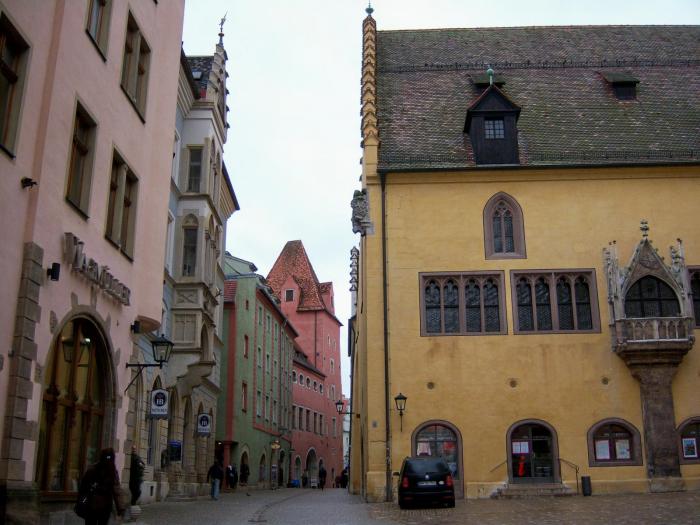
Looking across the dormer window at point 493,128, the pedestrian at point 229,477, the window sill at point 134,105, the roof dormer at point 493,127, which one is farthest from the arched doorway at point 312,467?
the window sill at point 134,105

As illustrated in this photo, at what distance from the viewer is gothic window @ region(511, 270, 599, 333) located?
2550 cm

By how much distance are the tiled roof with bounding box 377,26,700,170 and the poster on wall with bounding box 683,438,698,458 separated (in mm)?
9273

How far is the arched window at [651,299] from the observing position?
25.3m

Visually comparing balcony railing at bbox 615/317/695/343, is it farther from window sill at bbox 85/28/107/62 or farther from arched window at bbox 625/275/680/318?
window sill at bbox 85/28/107/62

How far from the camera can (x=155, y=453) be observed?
25125mm

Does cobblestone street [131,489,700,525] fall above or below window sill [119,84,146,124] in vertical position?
below

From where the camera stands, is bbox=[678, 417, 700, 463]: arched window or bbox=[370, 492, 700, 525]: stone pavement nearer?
bbox=[370, 492, 700, 525]: stone pavement

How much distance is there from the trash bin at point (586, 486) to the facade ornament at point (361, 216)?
33.1 feet

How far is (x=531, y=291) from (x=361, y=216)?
239 inches

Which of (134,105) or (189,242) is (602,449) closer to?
(189,242)

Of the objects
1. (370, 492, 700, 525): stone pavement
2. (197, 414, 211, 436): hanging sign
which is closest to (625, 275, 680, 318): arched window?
(370, 492, 700, 525): stone pavement

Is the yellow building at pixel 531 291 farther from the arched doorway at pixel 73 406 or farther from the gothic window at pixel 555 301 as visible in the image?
the arched doorway at pixel 73 406

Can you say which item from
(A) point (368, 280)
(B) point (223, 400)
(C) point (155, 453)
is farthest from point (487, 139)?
(B) point (223, 400)

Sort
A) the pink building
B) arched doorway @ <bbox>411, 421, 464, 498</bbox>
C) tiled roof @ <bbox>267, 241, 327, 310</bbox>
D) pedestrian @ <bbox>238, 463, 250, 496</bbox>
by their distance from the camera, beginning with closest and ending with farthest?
the pink building
arched doorway @ <bbox>411, 421, 464, 498</bbox>
pedestrian @ <bbox>238, 463, 250, 496</bbox>
tiled roof @ <bbox>267, 241, 327, 310</bbox>
